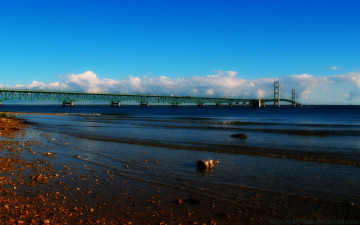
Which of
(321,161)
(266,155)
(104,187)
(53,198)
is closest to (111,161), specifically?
(104,187)

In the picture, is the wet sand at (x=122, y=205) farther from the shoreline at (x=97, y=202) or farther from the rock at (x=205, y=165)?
the rock at (x=205, y=165)

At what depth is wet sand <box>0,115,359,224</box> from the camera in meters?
6.83

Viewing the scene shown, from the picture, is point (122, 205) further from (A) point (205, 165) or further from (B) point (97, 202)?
(A) point (205, 165)

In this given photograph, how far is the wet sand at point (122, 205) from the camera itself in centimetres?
683

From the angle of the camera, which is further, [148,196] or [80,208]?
[148,196]

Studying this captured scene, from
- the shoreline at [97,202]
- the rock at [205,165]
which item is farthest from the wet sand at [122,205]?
the rock at [205,165]

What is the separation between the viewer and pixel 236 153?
16594 millimetres

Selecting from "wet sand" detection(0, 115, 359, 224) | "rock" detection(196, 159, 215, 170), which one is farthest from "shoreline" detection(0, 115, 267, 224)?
"rock" detection(196, 159, 215, 170)

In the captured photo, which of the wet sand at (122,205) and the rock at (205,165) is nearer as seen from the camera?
the wet sand at (122,205)

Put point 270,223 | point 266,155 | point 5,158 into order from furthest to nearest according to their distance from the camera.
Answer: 1. point 266,155
2. point 5,158
3. point 270,223

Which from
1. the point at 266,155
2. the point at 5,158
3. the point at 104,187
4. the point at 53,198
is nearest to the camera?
the point at 53,198

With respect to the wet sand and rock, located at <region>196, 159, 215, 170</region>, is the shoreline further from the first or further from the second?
rock, located at <region>196, 159, 215, 170</region>

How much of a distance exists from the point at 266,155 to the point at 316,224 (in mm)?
9380

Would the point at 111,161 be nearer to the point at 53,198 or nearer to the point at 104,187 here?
the point at 104,187
